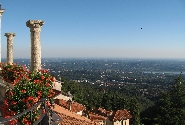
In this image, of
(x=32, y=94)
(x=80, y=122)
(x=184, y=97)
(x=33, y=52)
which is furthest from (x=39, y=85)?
(x=184, y=97)

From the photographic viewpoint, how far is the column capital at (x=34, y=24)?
14.7m

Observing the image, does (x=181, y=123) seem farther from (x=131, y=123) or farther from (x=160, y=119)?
(x=131, y=123)

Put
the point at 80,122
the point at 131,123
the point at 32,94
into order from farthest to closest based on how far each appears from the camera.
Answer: the point at 131,123
the point at 80,122
the point at 32,94

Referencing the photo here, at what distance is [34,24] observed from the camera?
1474 cm

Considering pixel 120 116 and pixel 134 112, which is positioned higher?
pixel 120 116

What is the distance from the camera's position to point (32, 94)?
24.2ft

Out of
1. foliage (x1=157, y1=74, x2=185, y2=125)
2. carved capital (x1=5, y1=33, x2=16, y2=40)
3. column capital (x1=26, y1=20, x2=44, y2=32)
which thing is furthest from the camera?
foliage (x1=157, y1=74, x2=185, y2=125)

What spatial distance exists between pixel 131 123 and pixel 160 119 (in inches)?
302

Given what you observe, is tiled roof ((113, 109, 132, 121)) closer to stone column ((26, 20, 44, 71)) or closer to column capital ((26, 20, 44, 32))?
stone column ((26, 20, 44, 71))

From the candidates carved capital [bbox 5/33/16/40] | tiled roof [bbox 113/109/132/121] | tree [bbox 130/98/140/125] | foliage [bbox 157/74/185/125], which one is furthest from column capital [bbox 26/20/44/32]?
tree [bbox 130/98/140/125]

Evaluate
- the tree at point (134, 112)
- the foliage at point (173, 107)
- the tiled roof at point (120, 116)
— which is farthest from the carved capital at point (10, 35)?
the tree at point (134, 112)

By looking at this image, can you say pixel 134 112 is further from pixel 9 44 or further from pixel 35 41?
pixel 35 41

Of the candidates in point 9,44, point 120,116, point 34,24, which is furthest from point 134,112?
point 34,24

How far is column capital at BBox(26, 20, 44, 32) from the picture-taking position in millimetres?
14742
